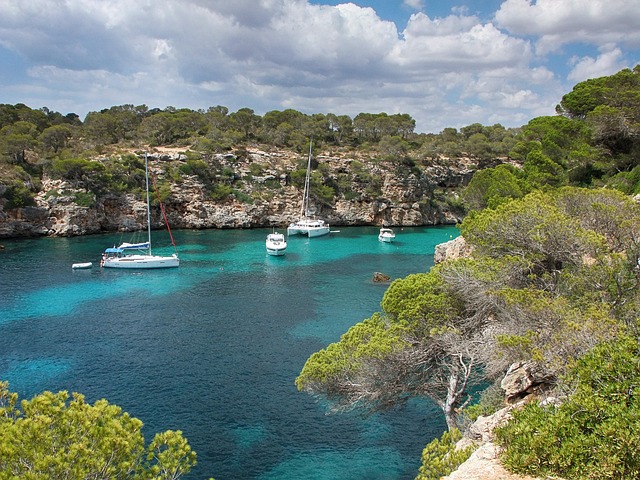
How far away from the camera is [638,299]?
13867 mm

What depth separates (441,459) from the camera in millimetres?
12297

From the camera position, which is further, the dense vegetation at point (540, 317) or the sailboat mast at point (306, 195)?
the sailboat mast at point (306, 195)

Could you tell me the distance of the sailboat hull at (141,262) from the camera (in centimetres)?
4591

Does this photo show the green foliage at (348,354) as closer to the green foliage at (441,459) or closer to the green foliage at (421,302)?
the green foliage at (421,302)

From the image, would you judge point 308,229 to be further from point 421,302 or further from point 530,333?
point 530,333

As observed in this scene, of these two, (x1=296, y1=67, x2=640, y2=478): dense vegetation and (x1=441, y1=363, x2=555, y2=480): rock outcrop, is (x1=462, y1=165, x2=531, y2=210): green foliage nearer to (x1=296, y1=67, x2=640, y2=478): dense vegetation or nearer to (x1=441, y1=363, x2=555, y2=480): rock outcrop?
(x1=296, y1=67, x2=640, y2=478): dense vegetation

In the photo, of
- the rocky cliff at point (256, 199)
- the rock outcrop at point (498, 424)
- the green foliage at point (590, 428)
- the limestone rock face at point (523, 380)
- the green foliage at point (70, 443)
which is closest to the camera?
the green foliage at point (590, 428)

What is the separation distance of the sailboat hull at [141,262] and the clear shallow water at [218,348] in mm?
953

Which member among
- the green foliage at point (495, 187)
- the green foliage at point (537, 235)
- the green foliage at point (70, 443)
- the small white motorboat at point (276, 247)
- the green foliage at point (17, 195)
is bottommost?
the small white motorboat at point (276, 247)

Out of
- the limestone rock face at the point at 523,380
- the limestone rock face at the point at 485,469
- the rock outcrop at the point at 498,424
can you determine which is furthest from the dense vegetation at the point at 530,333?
the limestone rock face at the point at 523,380

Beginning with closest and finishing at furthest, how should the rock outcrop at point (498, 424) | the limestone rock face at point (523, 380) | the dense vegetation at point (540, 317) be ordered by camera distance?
the dense vegetation at point (540, 317) → the rock outcrop at point (498, 424) → the limestone rock face at point (523, 380)

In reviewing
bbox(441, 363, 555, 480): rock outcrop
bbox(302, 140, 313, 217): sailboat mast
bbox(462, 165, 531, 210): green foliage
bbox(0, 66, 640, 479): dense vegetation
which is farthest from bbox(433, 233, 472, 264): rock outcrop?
bbox(302, 140, 313, 217): sailboat mast

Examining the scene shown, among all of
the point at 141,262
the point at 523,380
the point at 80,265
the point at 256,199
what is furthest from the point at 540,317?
the point at 256,199

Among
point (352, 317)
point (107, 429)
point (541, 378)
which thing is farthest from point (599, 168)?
point (107, 429)
